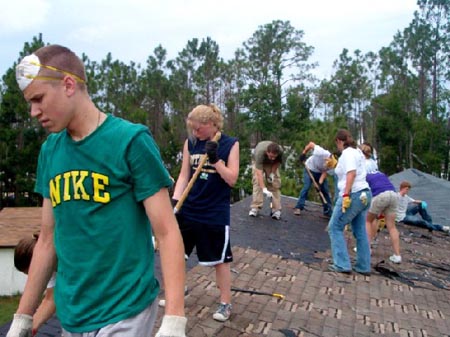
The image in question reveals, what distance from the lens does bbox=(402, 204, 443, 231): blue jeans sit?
11.8 meters

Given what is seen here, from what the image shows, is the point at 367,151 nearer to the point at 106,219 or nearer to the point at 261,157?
the point at 261,157

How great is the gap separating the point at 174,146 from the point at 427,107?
2170 cm

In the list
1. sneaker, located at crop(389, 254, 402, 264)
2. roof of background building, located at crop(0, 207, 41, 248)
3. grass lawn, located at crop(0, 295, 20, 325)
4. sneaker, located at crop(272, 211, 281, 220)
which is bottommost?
grass lawn, located at crop(0, 295, 20, 325)

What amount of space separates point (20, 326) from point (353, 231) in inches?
181

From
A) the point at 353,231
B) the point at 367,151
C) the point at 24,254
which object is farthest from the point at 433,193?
the point at 24,254

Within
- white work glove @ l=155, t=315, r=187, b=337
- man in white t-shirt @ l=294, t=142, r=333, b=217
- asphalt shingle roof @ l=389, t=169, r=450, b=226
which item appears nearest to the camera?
white work glove @ l=155, t=315, r=187, b=337

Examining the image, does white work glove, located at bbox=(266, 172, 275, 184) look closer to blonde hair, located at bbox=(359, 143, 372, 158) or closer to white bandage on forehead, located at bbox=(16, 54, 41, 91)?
blonde hair, located at bbox=(359, 143, 372, 158)

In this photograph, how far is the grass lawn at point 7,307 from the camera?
10906mm

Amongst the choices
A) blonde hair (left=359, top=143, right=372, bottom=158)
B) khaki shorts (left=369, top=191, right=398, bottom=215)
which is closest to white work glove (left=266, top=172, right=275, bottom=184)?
blonde hair (left=359, top=143, right=372, bottom=158)

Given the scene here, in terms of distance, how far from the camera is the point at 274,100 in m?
31.5

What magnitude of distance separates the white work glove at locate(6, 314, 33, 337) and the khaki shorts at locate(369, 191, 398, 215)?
17.6 ft

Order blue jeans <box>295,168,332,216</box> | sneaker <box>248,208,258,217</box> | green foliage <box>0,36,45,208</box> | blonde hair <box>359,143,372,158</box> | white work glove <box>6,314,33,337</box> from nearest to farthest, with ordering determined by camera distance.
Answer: white work glove <box>6,314,33,337</box>
blonde hair <box>359,143,372,158</box>
sneaker <box>248,208,258,217</box>
blue jeans <box>295,168,332,216</box>
green foliage <box>0,36,45,208</box>

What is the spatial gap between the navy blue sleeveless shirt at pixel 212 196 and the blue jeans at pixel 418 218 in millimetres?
9450

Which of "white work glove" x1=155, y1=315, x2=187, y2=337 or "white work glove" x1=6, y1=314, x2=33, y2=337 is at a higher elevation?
"white work glove" x1=155, y1=315, x2=187, y2=337
